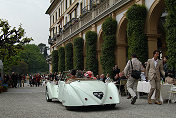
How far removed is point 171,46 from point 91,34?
12229 mm

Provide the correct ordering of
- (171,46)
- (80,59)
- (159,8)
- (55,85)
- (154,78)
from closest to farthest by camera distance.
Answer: (154,78) → (55,85) → (171,46) → (159,8) → (80,59)

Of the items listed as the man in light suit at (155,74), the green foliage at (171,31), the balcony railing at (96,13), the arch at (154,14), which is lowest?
the man in light suit at (155,74)

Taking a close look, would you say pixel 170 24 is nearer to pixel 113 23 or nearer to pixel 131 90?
pixel 131 90

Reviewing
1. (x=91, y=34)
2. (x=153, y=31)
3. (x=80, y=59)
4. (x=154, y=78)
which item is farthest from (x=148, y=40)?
(x=80, y=59)

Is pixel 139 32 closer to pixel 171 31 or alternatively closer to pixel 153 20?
pixel 153 20

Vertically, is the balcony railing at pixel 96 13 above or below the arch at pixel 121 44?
above

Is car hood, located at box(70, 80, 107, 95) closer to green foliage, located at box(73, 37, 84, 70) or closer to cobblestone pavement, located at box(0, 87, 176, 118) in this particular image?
cobblestone pavement, located at box(0, 87, 176, 118)

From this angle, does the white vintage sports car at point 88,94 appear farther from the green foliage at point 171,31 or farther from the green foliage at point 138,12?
the green foliage at point 138,12

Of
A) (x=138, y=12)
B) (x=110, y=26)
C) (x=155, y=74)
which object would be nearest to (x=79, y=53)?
(x=110, y=26)

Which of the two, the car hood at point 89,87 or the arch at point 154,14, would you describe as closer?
the car hood at point 89,87

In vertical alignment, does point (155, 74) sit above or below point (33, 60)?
below

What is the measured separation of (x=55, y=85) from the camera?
1070cm

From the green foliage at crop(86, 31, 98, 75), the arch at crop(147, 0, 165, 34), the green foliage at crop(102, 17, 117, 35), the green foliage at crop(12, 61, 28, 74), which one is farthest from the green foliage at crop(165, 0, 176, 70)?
the green foliage at crop(12, 61, 28, 74)

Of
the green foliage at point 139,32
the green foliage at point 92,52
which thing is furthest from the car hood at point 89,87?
the green foliage at point 92,52
